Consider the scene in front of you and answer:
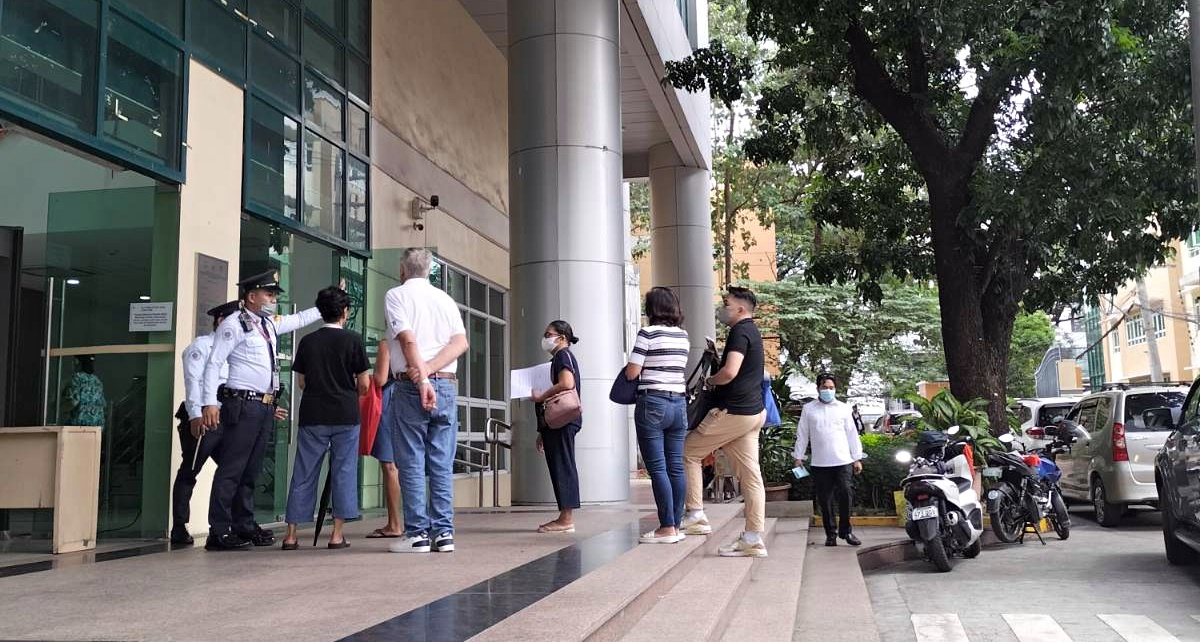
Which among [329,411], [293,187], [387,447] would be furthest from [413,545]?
[293,187]

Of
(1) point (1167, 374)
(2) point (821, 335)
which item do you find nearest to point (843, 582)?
(2) point (821, 335)

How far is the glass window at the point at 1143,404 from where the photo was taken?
1277cm

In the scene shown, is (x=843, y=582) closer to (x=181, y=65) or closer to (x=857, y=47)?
(x=181, y=65)

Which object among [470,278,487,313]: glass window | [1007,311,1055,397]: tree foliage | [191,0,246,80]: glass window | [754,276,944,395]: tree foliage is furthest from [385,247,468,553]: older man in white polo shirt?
[1007,311,1055,397]: tree foliage

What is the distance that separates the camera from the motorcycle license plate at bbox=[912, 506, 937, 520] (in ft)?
31.4

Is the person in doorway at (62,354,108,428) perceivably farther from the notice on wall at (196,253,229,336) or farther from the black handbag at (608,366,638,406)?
the black handbag at (608,366,638,406)

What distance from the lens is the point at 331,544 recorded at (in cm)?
734

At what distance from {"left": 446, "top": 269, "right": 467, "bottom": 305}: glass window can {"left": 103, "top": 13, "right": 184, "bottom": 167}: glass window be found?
654 centimetres

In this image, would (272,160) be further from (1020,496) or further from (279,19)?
(1020,496)

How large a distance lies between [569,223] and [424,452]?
16.5 feet

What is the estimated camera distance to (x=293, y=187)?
10664 mm

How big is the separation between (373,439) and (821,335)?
27.8 meters

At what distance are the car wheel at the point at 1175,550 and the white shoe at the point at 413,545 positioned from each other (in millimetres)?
5952

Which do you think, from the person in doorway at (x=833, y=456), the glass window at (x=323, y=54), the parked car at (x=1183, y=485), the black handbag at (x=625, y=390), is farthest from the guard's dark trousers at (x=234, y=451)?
the parked car at (x=1183, y=485)
